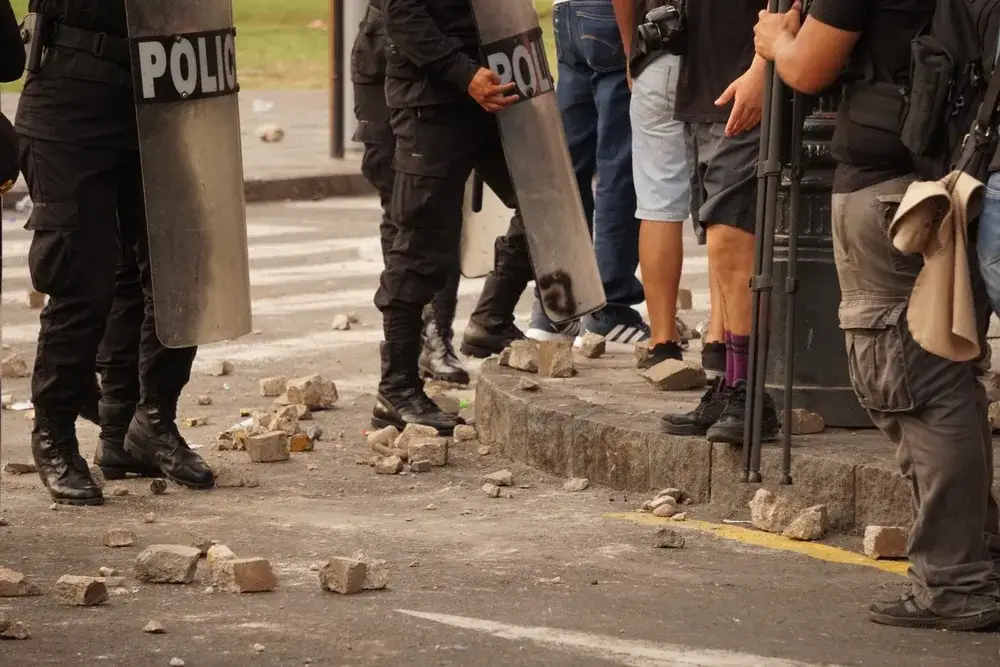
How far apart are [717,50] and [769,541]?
64.8 inches

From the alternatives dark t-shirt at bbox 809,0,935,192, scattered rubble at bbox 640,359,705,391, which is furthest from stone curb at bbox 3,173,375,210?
dark t-shirt at bbox 809,0,935,192

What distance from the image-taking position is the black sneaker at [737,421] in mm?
5879

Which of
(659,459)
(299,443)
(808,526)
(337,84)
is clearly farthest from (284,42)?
(808,526)

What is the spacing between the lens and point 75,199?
596cm

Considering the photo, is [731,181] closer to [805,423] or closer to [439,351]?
[805,423]

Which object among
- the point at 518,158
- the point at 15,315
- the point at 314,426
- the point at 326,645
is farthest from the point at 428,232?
the point at 15,315

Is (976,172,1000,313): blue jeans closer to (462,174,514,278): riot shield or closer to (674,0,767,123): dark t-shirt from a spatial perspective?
(674,0,767,123): dark t-shirt

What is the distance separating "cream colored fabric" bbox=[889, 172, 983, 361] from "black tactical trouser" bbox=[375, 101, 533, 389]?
2.82 m

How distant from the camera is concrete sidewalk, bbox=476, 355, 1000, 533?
18.5ft

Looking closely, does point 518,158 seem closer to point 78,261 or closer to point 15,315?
point 78,261

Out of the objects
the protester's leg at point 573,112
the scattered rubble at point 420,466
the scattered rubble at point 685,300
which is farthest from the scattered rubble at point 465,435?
the scattered rubble at point 685,300

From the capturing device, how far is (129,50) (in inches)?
235

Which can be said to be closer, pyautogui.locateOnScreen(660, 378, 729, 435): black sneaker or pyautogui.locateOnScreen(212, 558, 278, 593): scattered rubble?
pyautogui.locateOnScreen(212, 558, 278, 593): scattered rubble

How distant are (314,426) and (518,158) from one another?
1270 millimetres
